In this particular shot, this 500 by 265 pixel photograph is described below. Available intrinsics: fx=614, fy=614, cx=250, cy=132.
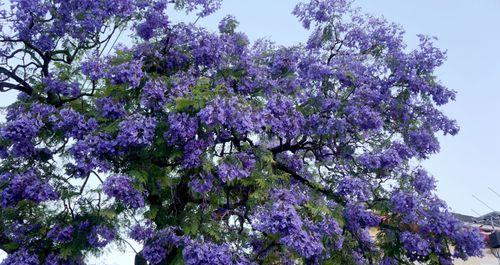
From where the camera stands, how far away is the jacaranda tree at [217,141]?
30.7 feet

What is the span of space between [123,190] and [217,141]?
182cm

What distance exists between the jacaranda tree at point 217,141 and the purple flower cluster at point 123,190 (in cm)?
2

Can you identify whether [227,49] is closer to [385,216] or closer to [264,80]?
[264,80]

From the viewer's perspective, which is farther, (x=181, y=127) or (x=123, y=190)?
(x=181, y=127)

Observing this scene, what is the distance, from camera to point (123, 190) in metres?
8.88

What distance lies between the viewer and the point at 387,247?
12.1m

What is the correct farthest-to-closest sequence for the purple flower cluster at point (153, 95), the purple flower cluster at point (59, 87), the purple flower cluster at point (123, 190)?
1. the purple flower cluster at point (59, 87)
2. the purple flower cluster at point (153, 95)
3. the purple flower cluster at point (123, 190)

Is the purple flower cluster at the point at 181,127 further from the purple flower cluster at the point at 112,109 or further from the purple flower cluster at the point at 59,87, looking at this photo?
the purple flower cluster at the point at 59,87

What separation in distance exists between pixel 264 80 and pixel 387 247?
4.13 metres

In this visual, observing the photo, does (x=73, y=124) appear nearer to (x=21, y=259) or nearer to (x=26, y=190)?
(x=26, y=190)

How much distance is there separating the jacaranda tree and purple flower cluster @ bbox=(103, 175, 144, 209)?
0.02 meters

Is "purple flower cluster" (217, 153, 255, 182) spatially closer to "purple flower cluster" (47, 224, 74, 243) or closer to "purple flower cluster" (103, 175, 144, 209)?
"purple flower cluster" (103, 175, 144, 209)

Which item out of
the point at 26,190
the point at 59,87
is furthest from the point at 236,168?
the point at 59,87

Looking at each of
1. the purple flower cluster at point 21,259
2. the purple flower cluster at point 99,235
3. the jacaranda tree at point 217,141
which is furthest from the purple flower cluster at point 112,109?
the purple flower cluster at point 21,259
